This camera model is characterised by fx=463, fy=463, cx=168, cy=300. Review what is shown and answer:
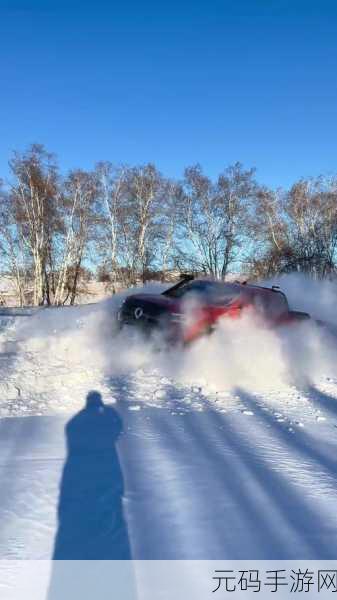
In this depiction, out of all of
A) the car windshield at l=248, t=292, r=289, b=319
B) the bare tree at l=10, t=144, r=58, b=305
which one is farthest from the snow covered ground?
the bare tree at l=10, t=144, r=58, b=305

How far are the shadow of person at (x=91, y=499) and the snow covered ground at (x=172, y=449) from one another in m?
0.01

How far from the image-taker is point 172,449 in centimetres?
360

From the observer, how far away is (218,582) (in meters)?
2.06

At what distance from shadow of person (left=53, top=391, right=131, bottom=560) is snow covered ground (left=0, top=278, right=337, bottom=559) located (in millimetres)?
10

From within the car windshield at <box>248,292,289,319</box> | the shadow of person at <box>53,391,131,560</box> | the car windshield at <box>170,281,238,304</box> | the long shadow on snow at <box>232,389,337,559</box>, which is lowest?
the long shadow on snow at <box>232,389,337,559</box>

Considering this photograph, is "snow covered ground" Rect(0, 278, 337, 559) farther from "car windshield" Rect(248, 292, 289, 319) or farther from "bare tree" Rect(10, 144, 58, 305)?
"bare tree" Rect(10, 144, 58, 305)

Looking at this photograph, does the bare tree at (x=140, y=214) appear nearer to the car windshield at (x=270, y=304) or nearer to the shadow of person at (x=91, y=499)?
the car windshield at (x=270, y=304)

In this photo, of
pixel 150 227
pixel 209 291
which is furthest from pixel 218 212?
pixel 209 291

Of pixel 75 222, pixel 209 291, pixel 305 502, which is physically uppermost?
pixel 75 222

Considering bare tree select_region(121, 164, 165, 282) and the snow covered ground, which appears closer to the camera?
the snow covered ground

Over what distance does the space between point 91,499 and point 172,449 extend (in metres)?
1.01

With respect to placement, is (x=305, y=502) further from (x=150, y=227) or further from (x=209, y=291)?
(x=150, y=227)

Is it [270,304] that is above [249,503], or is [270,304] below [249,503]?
above

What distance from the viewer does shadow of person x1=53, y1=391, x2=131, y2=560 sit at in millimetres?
2236
